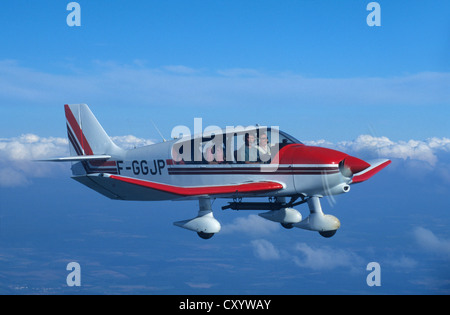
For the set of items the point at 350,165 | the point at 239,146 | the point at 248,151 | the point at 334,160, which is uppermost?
the point at 239,146

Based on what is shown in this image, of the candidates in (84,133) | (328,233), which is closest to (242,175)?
(328,233)

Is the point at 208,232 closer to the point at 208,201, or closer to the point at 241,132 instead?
the point at 208,201

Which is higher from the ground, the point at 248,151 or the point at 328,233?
the point at 248,151

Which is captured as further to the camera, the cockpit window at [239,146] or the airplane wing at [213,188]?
the cockpit window at [239,146]

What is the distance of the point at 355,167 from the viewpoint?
16.3 m

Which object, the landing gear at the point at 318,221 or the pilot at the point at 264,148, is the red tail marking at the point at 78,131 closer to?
the pilot at the point at 264,148

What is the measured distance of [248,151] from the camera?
1712cm

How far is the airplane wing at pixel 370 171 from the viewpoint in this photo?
1861 cm

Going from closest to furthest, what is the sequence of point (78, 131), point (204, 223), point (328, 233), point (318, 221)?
point (318, 221) < point (204, 223) < point (328, 233) < point (78, 131)

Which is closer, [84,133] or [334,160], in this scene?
[334,160]

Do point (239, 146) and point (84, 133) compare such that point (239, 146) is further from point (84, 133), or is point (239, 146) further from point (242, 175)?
point (84, 133)

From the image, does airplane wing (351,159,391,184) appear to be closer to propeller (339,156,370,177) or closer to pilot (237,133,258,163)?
propeller (339,156,370,177)

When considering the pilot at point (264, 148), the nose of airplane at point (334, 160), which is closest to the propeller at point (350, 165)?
the nose of airplane at point (334, 160)

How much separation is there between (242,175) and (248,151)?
2.55ft
